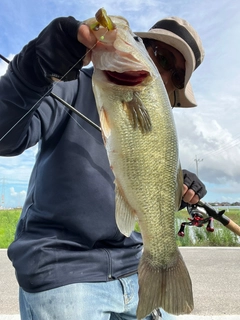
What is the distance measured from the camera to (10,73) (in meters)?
1.76

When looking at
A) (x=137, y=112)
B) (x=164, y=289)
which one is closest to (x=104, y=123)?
(x=137, y=112)

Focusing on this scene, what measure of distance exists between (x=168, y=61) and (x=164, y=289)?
175 centimetres

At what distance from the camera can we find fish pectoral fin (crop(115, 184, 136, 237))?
1780 mm

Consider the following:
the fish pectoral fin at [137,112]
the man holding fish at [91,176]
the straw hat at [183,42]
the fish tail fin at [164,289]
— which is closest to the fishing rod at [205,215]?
the straw hat at [183,42]

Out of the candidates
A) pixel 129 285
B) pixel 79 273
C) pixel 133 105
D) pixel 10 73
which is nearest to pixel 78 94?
pixel 10 73

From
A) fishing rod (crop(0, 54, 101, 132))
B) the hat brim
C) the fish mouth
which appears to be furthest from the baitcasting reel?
the fish mouth

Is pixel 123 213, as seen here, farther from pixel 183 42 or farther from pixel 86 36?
pixel 183 42

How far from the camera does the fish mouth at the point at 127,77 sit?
1609 millimetres

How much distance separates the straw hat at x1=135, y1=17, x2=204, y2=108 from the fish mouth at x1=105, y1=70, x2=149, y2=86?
3.69 ft

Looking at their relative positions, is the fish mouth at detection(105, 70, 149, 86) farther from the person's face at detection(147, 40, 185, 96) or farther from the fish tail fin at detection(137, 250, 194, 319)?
the person's face at detection(147, 40, 185, 96)

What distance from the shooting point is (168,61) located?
2754 millimetres

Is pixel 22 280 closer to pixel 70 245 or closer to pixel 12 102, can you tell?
pixel 70 245

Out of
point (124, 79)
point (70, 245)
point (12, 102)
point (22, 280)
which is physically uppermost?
point (124, 79)

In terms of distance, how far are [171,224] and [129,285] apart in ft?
1.69
